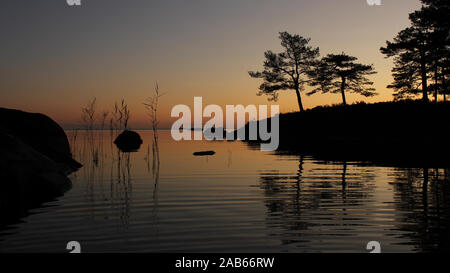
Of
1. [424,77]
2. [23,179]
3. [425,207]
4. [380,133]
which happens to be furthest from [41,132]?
[424,77]

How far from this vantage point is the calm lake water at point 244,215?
18.8 feet

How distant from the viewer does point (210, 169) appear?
1606 centimetres

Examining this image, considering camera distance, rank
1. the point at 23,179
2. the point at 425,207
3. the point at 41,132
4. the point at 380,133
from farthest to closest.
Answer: the point at 380,133 → the point at 41,132 → the point at 23,179 → the point at 425,207

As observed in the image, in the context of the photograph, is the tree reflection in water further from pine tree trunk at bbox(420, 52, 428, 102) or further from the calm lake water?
pine tree trunk at bbox(420, 52, 428, 102)

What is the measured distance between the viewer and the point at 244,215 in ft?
25.2

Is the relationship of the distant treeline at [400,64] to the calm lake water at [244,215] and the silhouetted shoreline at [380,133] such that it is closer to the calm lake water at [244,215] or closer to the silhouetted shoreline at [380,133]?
the silhouetted shoreline at [380,133]

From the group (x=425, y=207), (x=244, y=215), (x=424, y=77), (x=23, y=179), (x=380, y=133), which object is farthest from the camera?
(x=424, y=77)

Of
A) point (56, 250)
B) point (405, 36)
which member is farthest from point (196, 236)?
point (405, 36)

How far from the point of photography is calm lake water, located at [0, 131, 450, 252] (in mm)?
5723

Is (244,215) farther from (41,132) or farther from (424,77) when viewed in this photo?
(424,77)

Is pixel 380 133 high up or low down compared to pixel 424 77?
down

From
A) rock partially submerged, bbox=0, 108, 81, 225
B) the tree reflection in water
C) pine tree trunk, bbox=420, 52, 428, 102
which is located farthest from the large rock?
pine tree trunk, bbox=420, 52, 428, 102

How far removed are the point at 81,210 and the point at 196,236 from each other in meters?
3.35
